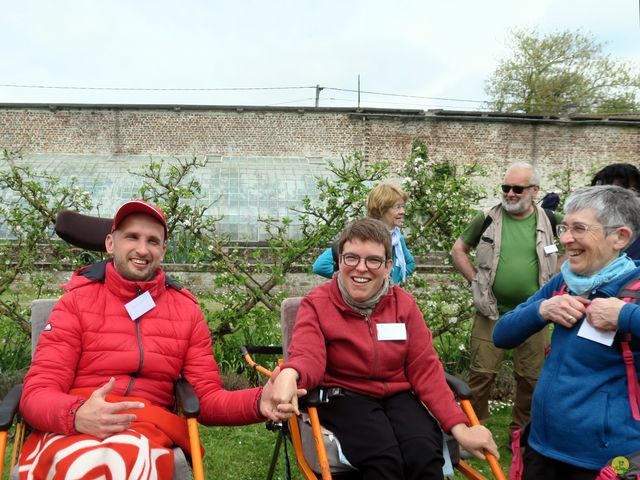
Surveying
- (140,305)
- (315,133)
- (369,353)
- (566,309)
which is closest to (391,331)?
(369,353)

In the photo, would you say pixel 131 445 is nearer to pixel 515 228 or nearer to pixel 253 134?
pixel 515 228

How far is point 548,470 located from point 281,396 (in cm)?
113

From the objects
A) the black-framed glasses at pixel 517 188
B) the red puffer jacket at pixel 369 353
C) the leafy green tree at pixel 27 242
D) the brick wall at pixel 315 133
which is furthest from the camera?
the brick wall at pixel 315 133

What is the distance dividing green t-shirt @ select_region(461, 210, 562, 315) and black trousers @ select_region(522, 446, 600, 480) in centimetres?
173

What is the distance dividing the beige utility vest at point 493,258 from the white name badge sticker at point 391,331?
5.09 feet

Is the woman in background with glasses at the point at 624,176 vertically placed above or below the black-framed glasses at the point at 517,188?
above

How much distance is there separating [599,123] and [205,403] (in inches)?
925

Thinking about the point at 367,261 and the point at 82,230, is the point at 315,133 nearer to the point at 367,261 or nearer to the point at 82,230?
the point at 82,230

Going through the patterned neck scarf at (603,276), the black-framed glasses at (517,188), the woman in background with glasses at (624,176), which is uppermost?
the woman in background with glasses at (624,176)

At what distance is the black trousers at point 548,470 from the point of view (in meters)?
2.11

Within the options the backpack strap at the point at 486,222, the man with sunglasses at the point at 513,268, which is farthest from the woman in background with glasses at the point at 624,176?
the backpack strap at the point at 486,222

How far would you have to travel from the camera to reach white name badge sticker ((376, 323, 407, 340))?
101 inches

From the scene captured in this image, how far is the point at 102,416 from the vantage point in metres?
2.04

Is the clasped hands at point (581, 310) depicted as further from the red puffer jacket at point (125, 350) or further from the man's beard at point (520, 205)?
the man's beard at point (520, 205)
